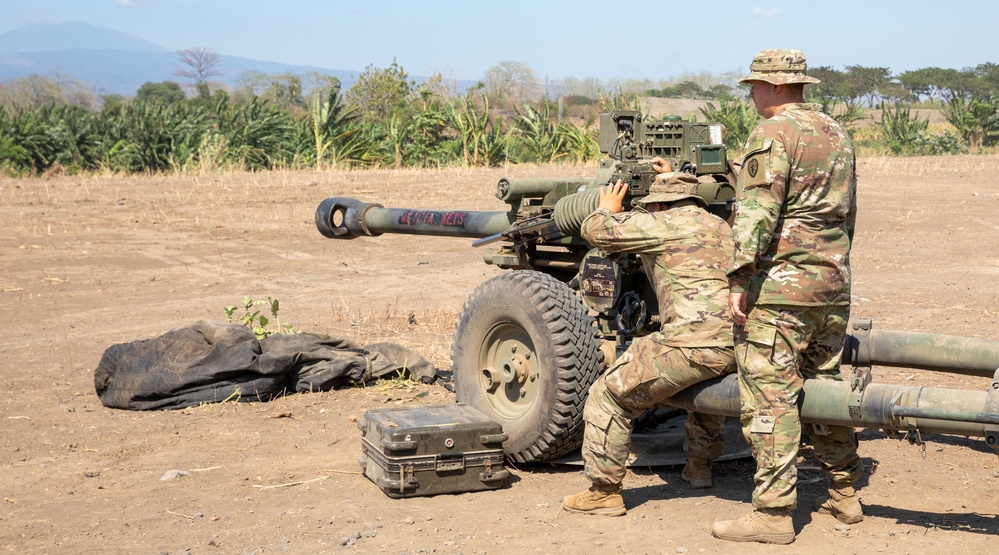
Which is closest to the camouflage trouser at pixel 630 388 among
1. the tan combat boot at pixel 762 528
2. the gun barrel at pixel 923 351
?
the tan combat boot at pixel 762 528

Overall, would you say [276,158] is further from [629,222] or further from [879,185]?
[629,222]

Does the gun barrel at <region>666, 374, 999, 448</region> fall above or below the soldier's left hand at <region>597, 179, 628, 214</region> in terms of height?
below

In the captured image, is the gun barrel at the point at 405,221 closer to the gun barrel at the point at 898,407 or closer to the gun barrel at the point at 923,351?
the gun barrel at the point at 923,351

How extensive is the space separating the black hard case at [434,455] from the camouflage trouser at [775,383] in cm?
133

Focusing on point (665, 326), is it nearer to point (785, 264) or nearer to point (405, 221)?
point (785, 264)

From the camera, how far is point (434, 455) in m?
5.14

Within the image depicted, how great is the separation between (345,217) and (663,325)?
3820 mm

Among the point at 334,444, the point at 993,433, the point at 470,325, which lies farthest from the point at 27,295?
the point at 993,433

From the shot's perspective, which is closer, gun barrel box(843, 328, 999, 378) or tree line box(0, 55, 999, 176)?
gun barrel box(843, 328, 999, 378)

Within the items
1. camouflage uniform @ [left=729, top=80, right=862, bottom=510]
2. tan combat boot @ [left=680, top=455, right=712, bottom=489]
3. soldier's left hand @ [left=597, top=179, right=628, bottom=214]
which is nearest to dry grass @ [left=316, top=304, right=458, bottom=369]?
tan combat boot @ [left=680, top=455, right=712, bottom=489]

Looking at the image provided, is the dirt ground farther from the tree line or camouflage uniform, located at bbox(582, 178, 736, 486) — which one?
the tree line

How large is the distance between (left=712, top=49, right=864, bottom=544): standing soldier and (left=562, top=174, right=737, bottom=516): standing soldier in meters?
0.21

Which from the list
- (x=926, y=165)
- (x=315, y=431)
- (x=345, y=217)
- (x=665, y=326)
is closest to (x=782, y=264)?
(x=665, y=326)

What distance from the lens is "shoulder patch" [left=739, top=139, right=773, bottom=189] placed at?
4230mm
